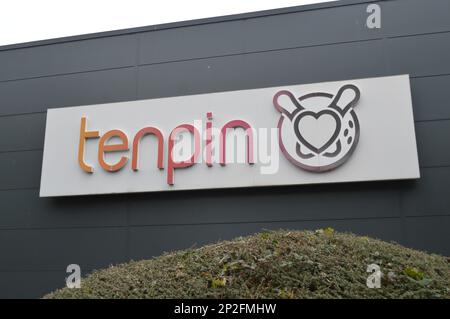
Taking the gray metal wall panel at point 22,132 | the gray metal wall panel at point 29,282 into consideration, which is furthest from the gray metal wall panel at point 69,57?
the gray metal wall panel at point 29,282

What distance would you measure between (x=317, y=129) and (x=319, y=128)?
0.03 metres

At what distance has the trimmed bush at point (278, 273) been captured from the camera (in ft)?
10.9

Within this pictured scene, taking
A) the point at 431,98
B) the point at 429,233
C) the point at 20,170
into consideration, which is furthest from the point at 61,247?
the point at 431,98

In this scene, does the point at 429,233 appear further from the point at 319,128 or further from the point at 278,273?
the point at 278,273

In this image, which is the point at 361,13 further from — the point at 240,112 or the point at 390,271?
the point at 390,271

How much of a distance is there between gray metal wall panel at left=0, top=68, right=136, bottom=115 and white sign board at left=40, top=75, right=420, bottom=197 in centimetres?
42

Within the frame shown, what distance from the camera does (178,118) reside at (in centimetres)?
695

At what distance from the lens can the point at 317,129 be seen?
647 cm

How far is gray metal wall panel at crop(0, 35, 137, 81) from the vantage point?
777 centimetres

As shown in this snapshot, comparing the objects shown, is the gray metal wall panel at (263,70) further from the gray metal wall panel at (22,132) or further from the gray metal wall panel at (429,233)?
the gray metal wall panel at (429,233)

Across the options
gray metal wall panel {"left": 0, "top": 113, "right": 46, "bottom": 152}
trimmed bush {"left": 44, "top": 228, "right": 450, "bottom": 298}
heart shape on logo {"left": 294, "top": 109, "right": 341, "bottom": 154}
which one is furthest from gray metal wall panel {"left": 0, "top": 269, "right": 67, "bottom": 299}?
heart shape on logo {"left": 294, "top": 109, "right": 341, "bottom": 154}

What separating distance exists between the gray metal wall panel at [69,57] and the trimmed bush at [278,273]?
15.2ft
